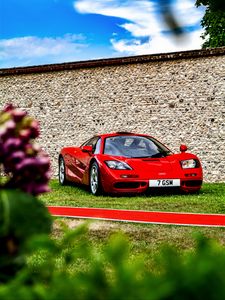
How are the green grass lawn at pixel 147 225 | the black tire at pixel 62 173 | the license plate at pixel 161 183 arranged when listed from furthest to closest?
1. the black tire at pixel 62 173
2. the license plate at pixel 161 183
3. the green grass lawn at pixel 147 225

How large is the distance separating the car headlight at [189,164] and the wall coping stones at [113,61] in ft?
19.2

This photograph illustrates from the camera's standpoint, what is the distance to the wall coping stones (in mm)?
19695

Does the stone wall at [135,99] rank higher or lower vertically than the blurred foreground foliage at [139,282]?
lower

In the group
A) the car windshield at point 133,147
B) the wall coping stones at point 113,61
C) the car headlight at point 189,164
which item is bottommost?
the car headlight at point 189,164

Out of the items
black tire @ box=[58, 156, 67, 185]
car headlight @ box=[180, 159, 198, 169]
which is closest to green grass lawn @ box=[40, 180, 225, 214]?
car headlight @ box=[180, 159, 198, 169]

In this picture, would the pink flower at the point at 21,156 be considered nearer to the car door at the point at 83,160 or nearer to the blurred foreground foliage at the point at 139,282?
the blurred foreground foliage at the point at 139,282

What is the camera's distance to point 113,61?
69.5 feet

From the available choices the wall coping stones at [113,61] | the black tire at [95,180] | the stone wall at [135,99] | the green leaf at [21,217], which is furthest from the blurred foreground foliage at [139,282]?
the stone wall at [135,99]

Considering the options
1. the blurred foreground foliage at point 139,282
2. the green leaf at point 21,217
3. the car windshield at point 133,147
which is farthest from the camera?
the car windshield at point 133,147

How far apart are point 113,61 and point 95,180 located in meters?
8.56

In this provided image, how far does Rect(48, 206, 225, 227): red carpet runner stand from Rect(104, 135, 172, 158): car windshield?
348 cm

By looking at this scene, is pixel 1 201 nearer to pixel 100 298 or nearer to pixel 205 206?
pixel 100 298

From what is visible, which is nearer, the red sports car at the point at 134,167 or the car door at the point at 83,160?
the red sports car at the point at 134,167

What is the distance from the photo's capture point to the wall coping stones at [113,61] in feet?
64.6
